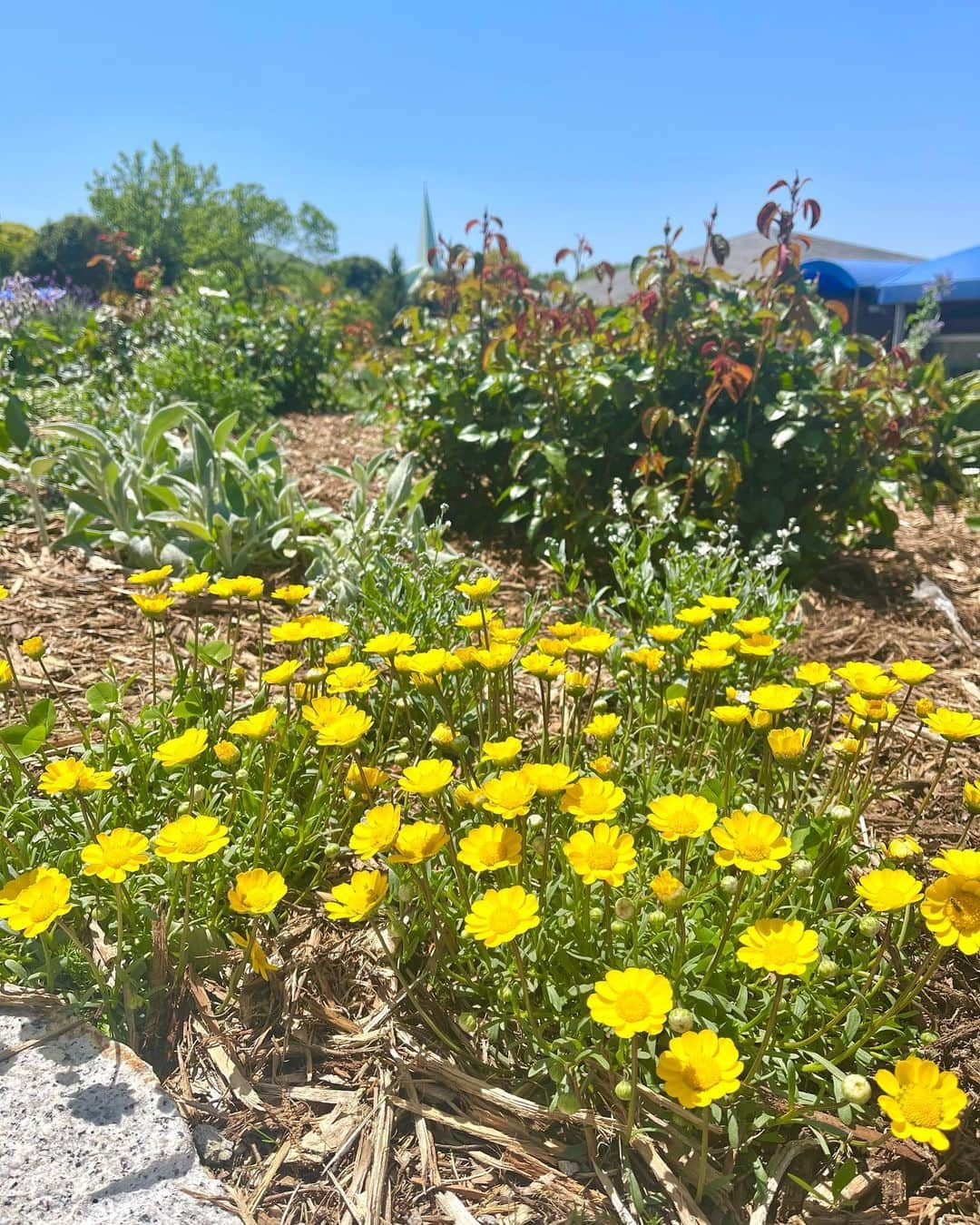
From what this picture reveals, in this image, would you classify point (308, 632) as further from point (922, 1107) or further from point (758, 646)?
point (922, 1107)

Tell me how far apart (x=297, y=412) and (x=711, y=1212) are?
722 cm

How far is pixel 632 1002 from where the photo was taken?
1.11 m

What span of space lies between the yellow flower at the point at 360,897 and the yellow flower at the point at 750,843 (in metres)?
0.52

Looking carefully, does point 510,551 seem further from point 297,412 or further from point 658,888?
point 297,412

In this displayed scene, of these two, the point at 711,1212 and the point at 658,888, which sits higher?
the point at 658,888

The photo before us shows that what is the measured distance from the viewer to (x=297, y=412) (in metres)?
7.64

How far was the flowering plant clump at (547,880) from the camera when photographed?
1.23m

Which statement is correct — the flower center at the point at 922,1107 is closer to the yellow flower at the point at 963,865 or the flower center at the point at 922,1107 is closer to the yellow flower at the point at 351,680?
the yellow flower at the point at 963,865

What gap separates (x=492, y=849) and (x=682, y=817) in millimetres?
304

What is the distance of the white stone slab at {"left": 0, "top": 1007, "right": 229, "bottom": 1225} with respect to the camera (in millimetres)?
1245

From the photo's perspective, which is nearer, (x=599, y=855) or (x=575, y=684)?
(x=599, y=855)

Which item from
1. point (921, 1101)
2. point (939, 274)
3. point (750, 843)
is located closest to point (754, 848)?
point (750, 843)

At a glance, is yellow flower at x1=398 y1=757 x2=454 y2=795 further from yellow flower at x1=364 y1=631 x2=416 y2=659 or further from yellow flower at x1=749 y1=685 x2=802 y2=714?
yellow flower at x1=749 y1=685 x2=802 y2=714

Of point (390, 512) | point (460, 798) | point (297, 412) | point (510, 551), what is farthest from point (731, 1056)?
point (297, 412)
